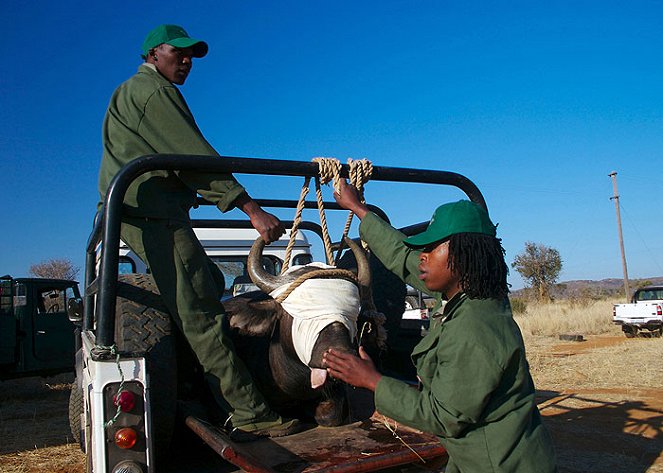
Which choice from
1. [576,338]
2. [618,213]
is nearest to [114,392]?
[576,338]

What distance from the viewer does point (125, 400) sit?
2.29m

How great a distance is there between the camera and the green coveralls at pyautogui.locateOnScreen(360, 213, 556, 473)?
194 cm

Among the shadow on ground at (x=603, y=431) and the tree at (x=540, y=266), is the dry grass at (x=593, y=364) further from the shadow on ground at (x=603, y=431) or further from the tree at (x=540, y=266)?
the tree at (x=540, y=266)

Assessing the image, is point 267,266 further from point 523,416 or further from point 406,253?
point 523,416

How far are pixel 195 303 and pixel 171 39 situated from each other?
1.44m

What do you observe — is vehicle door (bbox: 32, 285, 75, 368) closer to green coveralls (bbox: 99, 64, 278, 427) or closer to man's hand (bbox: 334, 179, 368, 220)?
green coveralls (bbox: 99, 64, 278, 427)

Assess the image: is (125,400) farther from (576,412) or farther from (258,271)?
(576,412)

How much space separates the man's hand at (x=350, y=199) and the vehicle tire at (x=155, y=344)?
1.06 metres

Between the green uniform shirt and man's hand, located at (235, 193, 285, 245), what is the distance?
61 mm

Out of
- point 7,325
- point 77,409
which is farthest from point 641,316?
point 77,409

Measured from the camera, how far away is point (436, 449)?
277cm

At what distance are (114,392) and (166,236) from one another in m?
0.87

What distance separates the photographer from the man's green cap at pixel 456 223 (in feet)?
7.13

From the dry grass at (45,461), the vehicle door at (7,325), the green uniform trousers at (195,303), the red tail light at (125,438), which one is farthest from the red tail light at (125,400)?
the vehicle door at (7,325)
